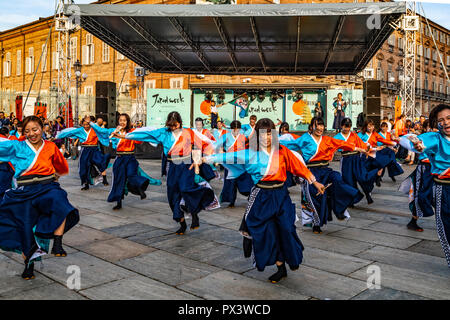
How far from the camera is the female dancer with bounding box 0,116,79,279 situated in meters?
4.32

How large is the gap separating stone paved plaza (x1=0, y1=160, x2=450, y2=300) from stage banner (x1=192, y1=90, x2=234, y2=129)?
14978 millimetres

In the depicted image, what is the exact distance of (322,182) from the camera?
6.51 meters

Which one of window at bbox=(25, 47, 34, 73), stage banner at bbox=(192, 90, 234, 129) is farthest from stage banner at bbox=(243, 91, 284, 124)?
window at bbox=(25, 47, 34, 73)

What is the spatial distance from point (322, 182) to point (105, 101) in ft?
41.5

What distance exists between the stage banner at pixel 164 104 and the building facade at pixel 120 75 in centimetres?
151

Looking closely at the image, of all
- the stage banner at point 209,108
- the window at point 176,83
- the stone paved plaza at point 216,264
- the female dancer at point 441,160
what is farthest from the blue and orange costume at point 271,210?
the window at point 176,83

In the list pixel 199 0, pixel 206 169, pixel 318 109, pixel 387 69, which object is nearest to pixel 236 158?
pixel 206 169

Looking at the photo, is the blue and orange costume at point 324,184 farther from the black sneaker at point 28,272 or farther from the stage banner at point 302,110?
the stage banner at point 302,110

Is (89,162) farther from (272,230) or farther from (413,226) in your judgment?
(413,226)

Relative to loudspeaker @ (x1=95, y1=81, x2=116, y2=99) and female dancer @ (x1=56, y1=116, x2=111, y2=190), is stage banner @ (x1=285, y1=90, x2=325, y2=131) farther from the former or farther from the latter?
female dancer @ (x1=56, y1=116, x2=111, y2=190)

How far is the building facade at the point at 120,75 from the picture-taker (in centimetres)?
2933

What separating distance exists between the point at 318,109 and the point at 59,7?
12615 mm

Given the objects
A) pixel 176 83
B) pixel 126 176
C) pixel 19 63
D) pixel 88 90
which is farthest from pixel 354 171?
pixel 19 63
